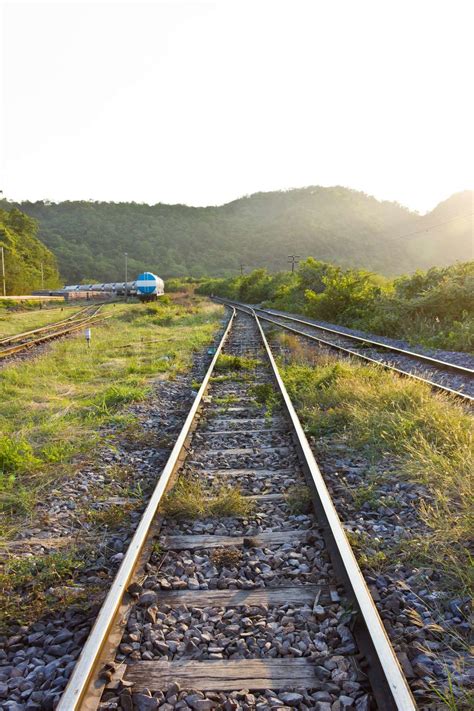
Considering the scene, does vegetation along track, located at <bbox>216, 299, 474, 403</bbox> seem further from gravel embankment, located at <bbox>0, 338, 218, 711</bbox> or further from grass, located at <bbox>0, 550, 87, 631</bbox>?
grass, located at <bbox>0, 550, 87, 631</bbox>

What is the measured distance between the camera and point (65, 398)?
8.02 meters

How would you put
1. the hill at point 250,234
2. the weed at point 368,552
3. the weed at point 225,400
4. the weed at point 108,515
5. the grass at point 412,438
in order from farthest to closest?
the hill at point 250,234, the weed at point 225,400, the weed at point 108,515, the grass at point 412,438, the weed at point 368,552

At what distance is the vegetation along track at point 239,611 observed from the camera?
82.4 inches

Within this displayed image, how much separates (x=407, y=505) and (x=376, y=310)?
15.2 m

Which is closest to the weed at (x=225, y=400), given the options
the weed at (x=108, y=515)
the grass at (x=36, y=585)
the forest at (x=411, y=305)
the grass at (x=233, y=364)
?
the grass at (x=233, y=364)

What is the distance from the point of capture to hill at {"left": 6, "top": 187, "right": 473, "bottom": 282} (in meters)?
118

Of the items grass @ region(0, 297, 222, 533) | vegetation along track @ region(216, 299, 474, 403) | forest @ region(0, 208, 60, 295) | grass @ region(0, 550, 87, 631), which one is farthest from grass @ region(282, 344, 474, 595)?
forest @ region(0, 208, 60, 295)

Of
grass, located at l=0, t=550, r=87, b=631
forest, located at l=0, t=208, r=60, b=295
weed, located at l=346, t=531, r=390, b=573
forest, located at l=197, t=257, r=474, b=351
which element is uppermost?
forest, located at l=0, t=208, r=60, b=295

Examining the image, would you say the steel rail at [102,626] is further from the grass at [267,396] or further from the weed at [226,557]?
the grass at [267,396]

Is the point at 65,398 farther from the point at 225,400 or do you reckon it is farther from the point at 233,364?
the point at 233,364

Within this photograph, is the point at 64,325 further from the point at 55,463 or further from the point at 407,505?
the point at 407,505

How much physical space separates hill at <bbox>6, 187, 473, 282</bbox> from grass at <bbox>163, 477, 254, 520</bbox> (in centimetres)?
10211

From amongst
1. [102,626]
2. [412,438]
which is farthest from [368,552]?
[412,438]

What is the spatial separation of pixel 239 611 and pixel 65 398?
606cm
